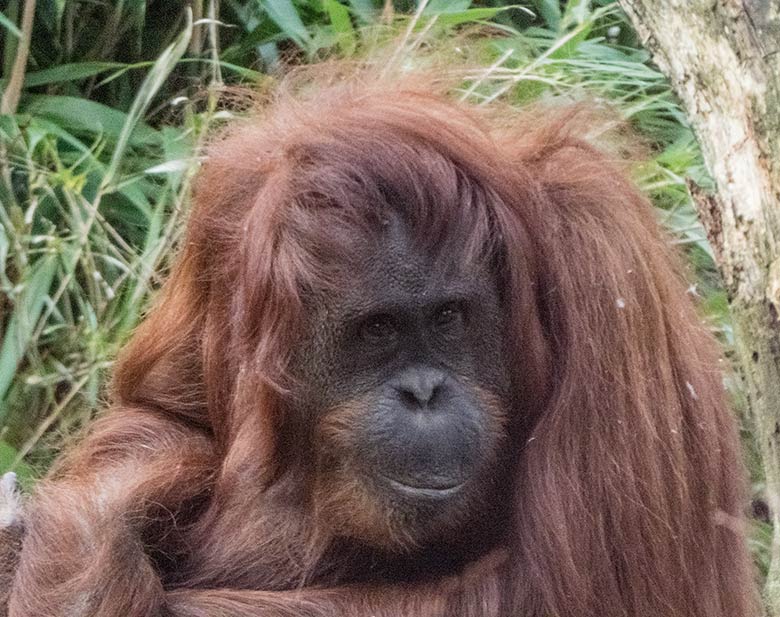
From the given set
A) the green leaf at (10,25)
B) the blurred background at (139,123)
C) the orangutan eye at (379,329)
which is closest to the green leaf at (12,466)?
the blurred background at (139,123)

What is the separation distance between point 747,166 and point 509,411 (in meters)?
0.62

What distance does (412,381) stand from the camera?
238cm

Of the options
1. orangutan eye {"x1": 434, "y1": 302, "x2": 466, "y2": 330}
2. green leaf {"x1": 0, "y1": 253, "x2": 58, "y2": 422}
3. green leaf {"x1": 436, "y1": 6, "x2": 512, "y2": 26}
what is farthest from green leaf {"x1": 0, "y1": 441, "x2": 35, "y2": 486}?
green leaf {"x1": 436, "y1": 6, "x2": 512, "y2": 26}

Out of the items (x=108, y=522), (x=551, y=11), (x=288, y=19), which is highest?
(x=288, y=19)

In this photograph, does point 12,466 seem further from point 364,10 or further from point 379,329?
point 364,10

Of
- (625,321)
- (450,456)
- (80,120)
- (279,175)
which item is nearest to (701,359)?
(625,321)

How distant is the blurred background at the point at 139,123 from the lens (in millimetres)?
3408

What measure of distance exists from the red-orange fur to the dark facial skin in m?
0.05

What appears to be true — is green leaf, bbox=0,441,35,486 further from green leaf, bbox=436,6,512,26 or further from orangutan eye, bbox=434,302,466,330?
green leaf, bbox=436,6,512,26

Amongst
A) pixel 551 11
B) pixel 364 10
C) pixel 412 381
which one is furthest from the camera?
pixel 551 11

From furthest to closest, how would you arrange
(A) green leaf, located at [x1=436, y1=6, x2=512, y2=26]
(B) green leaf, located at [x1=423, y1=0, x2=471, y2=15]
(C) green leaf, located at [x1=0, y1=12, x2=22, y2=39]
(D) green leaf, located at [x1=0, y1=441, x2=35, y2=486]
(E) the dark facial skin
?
(B) green leaf, located at [x1=423, y1=0, x2=471, y2=15] < (A) green leaf, located at [x1=436, y1=6, x2=512, y2=26] < (C) green leaf, located at [x1=0, y1=12, x2=22, y2=39] < (D) green leaf, located at [x1=0, y1=441, x2=35, y2=486] < (E) the dark facial skin

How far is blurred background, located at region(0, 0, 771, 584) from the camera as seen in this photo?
341cm

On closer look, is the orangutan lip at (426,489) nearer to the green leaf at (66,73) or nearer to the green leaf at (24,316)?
the green leaf at (24,316)

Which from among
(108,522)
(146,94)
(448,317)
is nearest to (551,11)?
(146,94)
